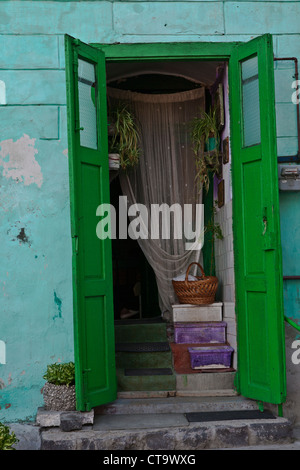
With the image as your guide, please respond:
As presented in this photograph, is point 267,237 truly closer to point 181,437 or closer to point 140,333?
point 181,437

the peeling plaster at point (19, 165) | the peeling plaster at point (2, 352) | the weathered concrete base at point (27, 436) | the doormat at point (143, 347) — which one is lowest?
the weathered concrete base at point (27, 436)

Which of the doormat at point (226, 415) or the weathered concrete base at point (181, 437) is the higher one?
the doormat at point (226, 415)

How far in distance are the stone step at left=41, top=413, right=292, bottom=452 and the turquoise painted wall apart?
30.1 inches

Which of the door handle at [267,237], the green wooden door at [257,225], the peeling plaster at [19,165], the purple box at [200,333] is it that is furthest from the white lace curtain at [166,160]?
the door handle at [267,237]

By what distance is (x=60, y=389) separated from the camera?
4.96 m

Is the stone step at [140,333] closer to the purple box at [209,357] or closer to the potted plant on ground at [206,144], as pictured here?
the purple box at [209,357]

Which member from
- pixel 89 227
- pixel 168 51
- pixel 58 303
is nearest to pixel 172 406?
pixel 58 303

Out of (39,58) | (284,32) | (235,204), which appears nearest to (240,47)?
(284,32)

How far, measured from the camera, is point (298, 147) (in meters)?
5.61

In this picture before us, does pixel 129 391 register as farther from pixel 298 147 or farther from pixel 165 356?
pixel 298 147

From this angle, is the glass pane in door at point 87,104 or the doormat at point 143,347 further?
the doormat at point 143,347

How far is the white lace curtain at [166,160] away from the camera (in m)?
6.60

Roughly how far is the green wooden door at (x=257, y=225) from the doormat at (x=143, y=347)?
0.84 metres

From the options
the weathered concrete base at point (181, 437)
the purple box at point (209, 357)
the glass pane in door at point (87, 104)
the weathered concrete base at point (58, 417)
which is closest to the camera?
the weathered concrete base at point (181, 437)
